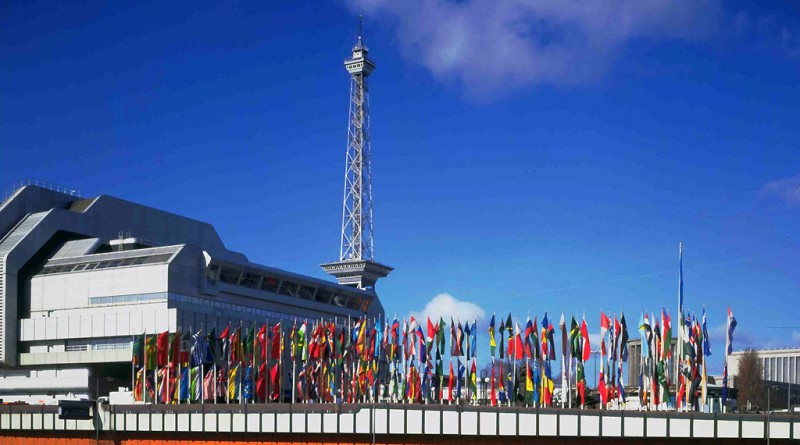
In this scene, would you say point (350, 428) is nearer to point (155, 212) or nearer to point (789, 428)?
point (789, 428)

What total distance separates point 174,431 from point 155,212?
85528 mm

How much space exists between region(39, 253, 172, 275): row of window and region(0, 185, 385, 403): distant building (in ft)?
0.61

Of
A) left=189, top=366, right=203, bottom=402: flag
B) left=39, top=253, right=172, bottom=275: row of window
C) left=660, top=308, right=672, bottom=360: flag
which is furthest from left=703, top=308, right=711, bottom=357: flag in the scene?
left=39, top=253, right=172, bottom=275: row of window

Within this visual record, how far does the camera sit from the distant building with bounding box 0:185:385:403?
143 meters

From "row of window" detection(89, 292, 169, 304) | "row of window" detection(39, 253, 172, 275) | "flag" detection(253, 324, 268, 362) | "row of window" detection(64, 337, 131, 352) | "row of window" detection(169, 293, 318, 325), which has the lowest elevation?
"row of window" detection(64, 337, 131, 352)

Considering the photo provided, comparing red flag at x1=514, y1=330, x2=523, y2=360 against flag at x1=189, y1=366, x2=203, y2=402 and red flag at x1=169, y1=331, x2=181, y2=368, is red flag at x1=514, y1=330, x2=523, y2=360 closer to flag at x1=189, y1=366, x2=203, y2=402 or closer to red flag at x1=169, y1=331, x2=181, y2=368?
flag at x1=189, y1=366, x2=203, y2=402

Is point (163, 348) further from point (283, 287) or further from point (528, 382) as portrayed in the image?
point (283, 287)

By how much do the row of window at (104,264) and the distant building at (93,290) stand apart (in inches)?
7.3

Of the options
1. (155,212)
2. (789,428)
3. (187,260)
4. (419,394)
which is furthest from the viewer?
(155,212)

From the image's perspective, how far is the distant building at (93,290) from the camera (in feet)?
470

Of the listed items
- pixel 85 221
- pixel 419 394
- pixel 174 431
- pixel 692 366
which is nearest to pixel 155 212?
pixel 85 221

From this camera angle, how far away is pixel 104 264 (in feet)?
492

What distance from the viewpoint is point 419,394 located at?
381 feet

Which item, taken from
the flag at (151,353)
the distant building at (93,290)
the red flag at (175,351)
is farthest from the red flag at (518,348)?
the distant building at (93,290)
